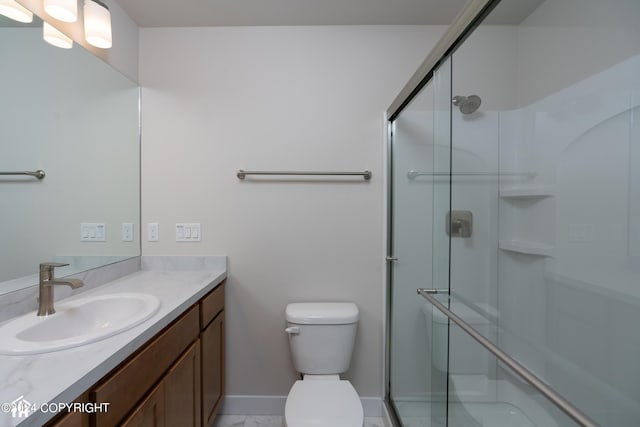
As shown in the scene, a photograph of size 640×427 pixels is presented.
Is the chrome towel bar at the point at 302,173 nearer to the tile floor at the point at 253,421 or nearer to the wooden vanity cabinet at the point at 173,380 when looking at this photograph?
the wooden vanity cabinet at the point at 173,380

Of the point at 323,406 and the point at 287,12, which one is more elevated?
the point at 287,12

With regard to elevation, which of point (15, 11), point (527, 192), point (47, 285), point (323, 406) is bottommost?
point (323, 406)

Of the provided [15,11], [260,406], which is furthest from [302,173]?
[260,406]

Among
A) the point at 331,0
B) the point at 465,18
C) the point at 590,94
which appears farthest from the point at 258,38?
the point at 590,94

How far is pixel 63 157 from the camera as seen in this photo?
126cm

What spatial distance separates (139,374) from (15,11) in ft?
4.64

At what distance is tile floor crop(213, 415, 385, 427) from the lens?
164 centimetres

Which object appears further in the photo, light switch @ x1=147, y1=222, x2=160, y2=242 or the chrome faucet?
light switch @ x1=147, y1=222, x2=160, y2=242

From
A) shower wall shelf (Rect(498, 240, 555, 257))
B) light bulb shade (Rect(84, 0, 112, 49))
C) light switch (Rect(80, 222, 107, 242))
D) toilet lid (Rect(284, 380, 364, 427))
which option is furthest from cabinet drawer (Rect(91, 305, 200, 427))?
light bulb shade (Rect(84, 0, 112, 49))

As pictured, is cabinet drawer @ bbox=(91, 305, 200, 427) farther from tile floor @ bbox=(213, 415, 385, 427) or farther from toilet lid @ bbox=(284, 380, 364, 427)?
tile floor @ bbox=(213, 415, 385, 427)

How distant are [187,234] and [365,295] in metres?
1.19

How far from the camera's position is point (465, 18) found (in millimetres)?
889

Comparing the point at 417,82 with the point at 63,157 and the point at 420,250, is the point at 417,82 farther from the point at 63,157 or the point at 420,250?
the point at 63,157

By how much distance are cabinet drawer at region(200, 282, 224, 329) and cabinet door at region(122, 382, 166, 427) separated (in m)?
0.41
